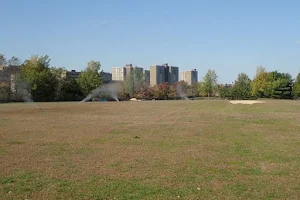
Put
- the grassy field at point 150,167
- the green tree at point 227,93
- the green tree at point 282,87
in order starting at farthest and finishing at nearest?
the green tree at point 227,93, the green tree at point 282,87, the grassy field at point 150,167

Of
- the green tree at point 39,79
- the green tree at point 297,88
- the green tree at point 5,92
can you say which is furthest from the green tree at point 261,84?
the green tree at point 5,92

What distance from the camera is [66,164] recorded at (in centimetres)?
961

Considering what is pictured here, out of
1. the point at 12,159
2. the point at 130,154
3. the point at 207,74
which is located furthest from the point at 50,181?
the point at 207,74

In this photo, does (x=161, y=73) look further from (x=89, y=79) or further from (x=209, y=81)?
(x=89, y=79)

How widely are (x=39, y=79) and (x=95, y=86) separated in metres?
16.1

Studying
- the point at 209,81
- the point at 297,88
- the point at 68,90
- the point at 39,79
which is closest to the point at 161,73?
the point at 209,81

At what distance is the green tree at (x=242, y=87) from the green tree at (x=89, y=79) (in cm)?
3717

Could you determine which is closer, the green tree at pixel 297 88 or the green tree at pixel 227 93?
the green tree at pixel 297 88

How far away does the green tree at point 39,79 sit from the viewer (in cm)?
7812

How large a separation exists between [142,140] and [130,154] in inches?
132

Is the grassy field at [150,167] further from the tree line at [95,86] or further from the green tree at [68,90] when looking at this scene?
the green tree at [68,90]

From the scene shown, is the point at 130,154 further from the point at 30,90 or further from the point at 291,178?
the point at 30,90

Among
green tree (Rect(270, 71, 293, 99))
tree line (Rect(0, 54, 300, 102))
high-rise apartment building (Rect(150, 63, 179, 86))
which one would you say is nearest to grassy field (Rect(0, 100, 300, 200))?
tree line (Rect(0, 54, 300, 102))

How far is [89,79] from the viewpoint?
89.7 meters
